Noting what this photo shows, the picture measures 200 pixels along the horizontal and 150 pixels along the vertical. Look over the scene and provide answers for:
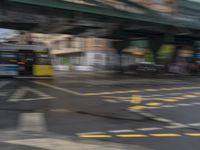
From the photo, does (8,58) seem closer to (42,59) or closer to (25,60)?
(25,60)

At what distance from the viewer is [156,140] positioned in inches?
324

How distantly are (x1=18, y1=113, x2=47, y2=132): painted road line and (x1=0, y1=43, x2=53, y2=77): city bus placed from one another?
19.2 m

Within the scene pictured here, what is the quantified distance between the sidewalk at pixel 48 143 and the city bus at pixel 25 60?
2273cm

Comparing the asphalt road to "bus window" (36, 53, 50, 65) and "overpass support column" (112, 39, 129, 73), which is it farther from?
"overpass support column" (112, 39, 129, 73)

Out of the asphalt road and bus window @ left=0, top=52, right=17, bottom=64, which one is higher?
bus window @ left=0, top=52, right=17, bottom=64

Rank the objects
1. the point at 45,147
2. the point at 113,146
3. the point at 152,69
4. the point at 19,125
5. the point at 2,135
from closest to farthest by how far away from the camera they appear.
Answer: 1. the point at 45,147
2. the point at 113,146
3. the point at 2,135
4. the point at 19,125
5. the point at 152,69

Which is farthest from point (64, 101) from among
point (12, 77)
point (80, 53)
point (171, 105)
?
point (80, 53)

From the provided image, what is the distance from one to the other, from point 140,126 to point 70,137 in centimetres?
238

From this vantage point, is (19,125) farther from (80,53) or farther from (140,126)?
(80,53)

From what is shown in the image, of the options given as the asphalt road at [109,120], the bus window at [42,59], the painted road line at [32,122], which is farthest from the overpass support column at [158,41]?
the painted road line at [32,122]

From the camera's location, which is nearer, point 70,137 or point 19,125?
point 70,137

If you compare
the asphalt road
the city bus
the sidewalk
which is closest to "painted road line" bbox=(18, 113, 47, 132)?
the asphalt road

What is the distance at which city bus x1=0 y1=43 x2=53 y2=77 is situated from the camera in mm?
30375

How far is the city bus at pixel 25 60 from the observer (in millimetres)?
30375
